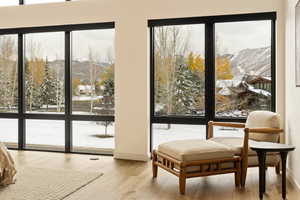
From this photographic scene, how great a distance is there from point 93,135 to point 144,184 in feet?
6.24

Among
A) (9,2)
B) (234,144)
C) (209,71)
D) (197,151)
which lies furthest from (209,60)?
(9,2)

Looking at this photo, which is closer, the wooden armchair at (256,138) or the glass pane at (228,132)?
the wooden armchair at (256,138)

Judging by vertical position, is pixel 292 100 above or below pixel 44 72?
below

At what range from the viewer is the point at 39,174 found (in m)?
3.91

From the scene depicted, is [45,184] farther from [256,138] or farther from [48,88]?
[256,138]

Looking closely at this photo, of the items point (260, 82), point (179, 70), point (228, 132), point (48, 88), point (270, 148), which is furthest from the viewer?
point (48, 88)

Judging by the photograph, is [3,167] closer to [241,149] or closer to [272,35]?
[241,149]

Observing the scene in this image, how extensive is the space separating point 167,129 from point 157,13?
1724mm

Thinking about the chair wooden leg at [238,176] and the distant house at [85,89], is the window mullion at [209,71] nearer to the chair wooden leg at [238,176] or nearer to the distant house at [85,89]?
the chair wooden leg at [238,176]

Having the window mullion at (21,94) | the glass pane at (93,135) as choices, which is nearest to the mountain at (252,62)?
the glass pane at (93,135)

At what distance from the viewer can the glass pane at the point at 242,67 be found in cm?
450

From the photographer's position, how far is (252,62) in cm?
457

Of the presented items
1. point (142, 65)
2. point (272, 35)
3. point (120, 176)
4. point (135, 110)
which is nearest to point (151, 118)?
point (135, 110)

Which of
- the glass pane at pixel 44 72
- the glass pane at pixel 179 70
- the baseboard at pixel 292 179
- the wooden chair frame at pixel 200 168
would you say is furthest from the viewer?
the glass pane at pixel 44 72
